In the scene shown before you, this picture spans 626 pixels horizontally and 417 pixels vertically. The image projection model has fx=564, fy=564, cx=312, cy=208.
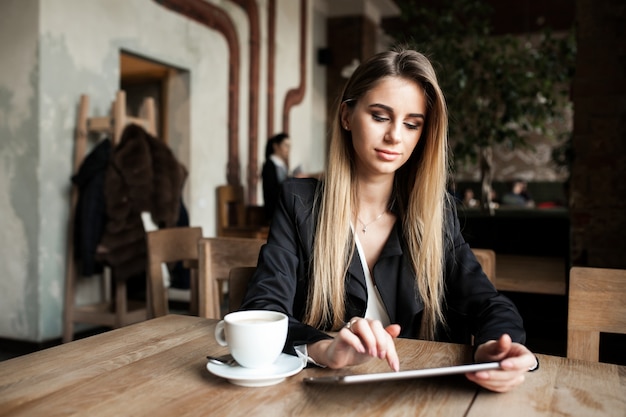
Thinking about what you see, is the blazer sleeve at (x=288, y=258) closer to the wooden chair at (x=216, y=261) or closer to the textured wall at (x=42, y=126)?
the wooden chair at (x=216, y=261)

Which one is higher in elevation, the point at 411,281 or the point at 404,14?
the point at 404,14

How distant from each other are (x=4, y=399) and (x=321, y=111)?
27.4ft

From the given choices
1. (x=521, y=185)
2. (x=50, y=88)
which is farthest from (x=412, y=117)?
(x=521, y=185)

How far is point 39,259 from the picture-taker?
11.4ft

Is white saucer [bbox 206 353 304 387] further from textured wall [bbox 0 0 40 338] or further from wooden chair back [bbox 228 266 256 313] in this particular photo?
textured wall [bbox 0 0 40 338]

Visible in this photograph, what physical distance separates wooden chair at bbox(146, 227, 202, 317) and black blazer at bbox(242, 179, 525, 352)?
501 millimetres

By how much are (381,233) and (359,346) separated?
0.57 m

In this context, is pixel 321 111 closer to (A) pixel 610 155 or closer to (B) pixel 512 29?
(B) pixel 512 29

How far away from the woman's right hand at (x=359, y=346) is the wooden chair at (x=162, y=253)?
3.00 feet

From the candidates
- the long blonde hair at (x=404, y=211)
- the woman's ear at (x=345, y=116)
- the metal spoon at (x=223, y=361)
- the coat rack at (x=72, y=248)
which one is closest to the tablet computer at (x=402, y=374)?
the metal spoon at (x=223, y=361)

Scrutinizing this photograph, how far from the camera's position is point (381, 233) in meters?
1.39

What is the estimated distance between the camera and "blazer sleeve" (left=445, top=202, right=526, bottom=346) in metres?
1.13

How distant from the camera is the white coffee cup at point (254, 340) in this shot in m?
0.81

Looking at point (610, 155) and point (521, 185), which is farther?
point (521, 185)
